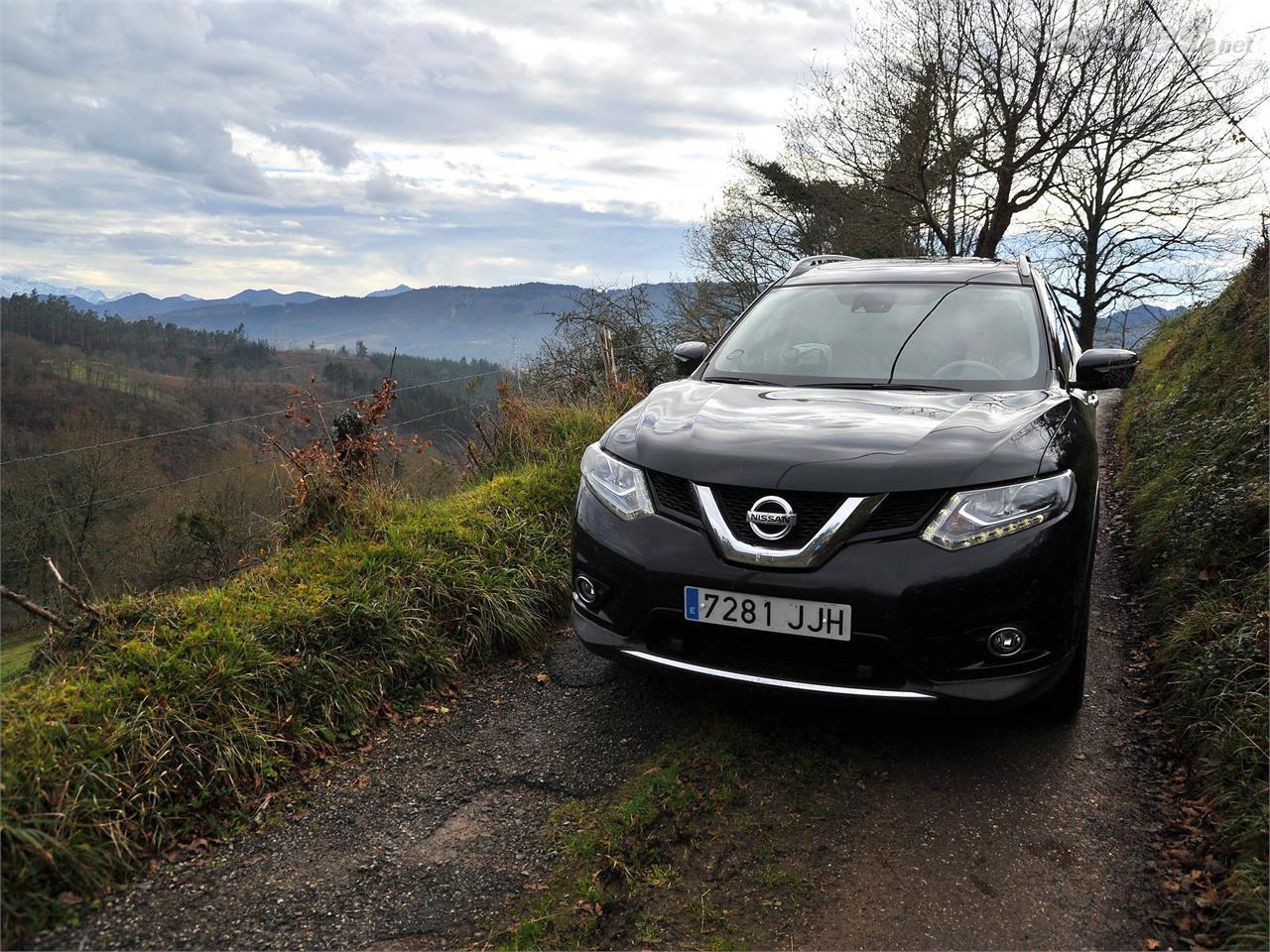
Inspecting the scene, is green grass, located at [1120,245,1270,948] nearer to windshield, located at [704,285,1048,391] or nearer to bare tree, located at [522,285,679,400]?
windshield, located at [704,285,1048,391]

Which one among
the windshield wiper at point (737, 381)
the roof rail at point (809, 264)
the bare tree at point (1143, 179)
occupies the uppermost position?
the bare tree at point (1143, 179)

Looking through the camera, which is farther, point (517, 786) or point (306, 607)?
point (306, 607)

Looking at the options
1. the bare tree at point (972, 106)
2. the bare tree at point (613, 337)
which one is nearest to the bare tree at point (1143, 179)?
the bare tree at point (972, 106)

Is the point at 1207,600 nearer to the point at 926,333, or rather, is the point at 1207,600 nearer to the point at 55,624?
the point at 926,333

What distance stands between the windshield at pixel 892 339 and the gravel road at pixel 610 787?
1.41m

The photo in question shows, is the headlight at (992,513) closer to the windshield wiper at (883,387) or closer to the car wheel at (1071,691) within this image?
the car wheel at (1071,691)

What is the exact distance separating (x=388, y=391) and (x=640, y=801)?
3795mm

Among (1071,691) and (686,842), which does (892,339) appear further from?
(686,842)

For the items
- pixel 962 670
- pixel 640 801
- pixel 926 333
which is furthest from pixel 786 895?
pixel 926 333

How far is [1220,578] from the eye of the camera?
3916mm

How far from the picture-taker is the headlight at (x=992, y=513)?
2.58m

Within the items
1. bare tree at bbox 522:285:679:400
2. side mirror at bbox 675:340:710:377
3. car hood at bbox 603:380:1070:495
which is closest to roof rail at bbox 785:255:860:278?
side mirror at bbox 675:340:710:377

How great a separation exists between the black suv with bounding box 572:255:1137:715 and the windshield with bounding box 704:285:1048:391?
7.3 inches

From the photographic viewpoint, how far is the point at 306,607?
3.54 m
